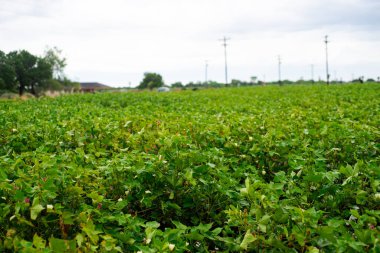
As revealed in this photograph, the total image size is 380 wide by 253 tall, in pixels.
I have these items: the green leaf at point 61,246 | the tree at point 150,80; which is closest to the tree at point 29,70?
the green leaf at point 61,246

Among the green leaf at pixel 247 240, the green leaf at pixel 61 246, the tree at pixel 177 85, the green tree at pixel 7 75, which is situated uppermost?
the tree at pixel 177 85

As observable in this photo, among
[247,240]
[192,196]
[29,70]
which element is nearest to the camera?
[247,240]

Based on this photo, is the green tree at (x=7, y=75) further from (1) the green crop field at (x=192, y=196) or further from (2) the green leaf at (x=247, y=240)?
(2) the green leaf at (x=247, y=240)

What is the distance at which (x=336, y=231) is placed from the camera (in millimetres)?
2088

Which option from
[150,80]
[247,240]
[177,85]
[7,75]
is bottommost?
[247,240]

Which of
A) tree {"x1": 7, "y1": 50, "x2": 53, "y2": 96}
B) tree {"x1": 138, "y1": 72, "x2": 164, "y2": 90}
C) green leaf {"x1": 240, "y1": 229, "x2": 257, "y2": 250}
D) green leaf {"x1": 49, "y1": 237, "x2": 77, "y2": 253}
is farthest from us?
tree {"x1": 138, "y1": 72, "x2": 164, "y2": 90}

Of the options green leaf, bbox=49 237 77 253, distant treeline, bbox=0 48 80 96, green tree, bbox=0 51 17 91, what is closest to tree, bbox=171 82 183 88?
distant treeline, bbox=0 48 80 96

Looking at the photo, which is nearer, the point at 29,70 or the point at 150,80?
the point at 29,70

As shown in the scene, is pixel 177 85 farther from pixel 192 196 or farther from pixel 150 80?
pixel 192 196

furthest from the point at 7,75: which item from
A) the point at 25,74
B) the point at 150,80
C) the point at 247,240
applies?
the point at 150,80

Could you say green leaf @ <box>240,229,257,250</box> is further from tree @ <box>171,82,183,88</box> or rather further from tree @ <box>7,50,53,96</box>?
tree @ <box>171,82,183,88</box>

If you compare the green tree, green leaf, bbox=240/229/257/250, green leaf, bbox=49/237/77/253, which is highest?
the green tree

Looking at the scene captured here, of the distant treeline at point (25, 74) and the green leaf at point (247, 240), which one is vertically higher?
the distant treeline at point (25, 74)

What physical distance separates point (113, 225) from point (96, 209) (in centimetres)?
25
